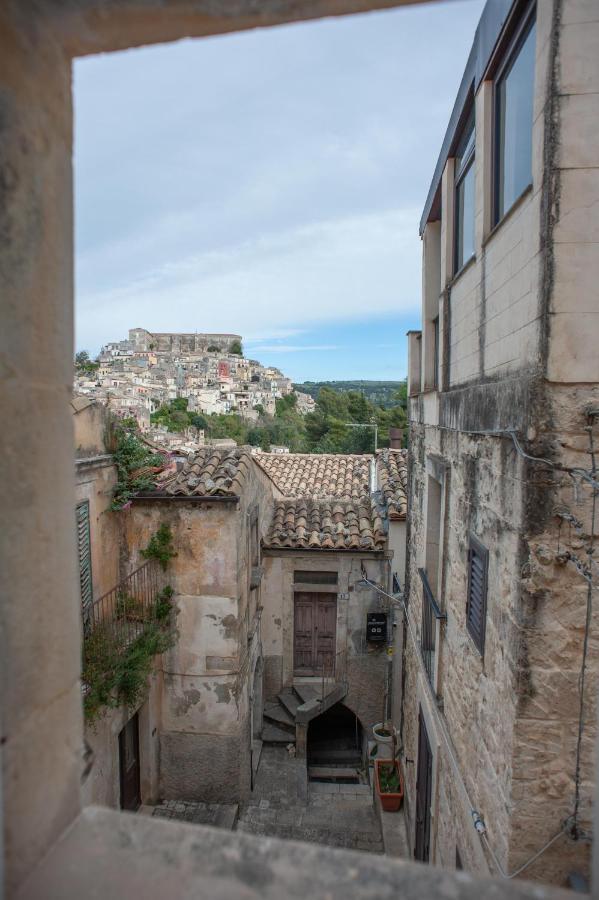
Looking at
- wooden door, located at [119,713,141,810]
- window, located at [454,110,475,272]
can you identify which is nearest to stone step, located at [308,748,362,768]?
wooden door, located at [119,713,141,810]

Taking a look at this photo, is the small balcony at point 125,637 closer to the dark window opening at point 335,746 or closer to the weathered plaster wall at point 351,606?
the weathered plaster wall at point 351,606

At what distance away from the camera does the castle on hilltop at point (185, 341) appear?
142 meters

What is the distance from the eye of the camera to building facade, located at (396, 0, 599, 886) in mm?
3020

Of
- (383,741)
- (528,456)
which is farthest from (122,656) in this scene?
(528,456)

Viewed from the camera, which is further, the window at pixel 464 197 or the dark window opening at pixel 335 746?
the dark window opening at pixel 335 746

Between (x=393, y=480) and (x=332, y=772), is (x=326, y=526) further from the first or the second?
(x=332, y=772)

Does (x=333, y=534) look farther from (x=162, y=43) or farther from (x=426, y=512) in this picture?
(x=162, y=43)

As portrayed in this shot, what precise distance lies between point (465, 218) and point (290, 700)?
35.0 feet

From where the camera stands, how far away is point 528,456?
10.3 ft

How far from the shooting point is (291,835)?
9.09 m

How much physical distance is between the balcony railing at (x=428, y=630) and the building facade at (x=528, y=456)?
1.38 m

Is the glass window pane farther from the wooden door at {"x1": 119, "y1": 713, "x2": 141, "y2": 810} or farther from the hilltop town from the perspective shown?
the hilltop town

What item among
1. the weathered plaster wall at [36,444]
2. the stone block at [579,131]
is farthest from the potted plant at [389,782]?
the stone block at [579,131]

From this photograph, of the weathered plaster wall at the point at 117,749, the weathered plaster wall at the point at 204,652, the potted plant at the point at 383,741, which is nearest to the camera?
the weathered plaster wall at the point at 117,749
